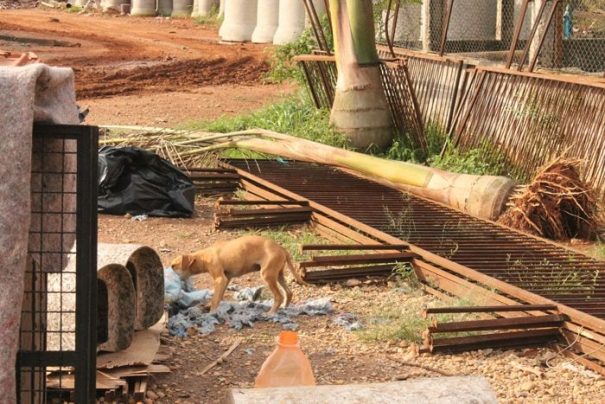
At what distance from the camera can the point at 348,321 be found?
7344mm

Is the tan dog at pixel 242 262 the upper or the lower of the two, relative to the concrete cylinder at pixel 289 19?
lower

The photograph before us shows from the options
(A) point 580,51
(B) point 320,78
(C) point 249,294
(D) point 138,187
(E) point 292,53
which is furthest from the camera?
(E) point 292,53

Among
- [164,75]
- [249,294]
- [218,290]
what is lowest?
[164,75]

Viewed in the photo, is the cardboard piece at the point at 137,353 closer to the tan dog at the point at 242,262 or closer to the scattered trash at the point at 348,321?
the tan dog at the point at 242,262

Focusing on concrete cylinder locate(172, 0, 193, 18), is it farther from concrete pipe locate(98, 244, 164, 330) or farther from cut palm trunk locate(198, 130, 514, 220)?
concrete pipe locate(98, 244, 164, 330)

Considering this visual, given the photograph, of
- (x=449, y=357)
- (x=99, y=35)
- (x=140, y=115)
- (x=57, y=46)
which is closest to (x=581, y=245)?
(x=449, y=357)

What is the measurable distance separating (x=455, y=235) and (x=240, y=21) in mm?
19739

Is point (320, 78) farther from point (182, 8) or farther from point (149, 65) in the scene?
point (182, 8)

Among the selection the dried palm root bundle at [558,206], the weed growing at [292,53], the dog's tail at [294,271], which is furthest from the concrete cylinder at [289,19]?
the dog's tail at [294,271]

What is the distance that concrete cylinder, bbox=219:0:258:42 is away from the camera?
93.1 ft

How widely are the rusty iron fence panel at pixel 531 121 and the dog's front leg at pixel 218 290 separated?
3766mm

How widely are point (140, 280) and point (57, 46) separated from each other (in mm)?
21599

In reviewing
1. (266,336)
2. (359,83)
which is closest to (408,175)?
(359,83)

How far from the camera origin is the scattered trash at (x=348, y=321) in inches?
283
